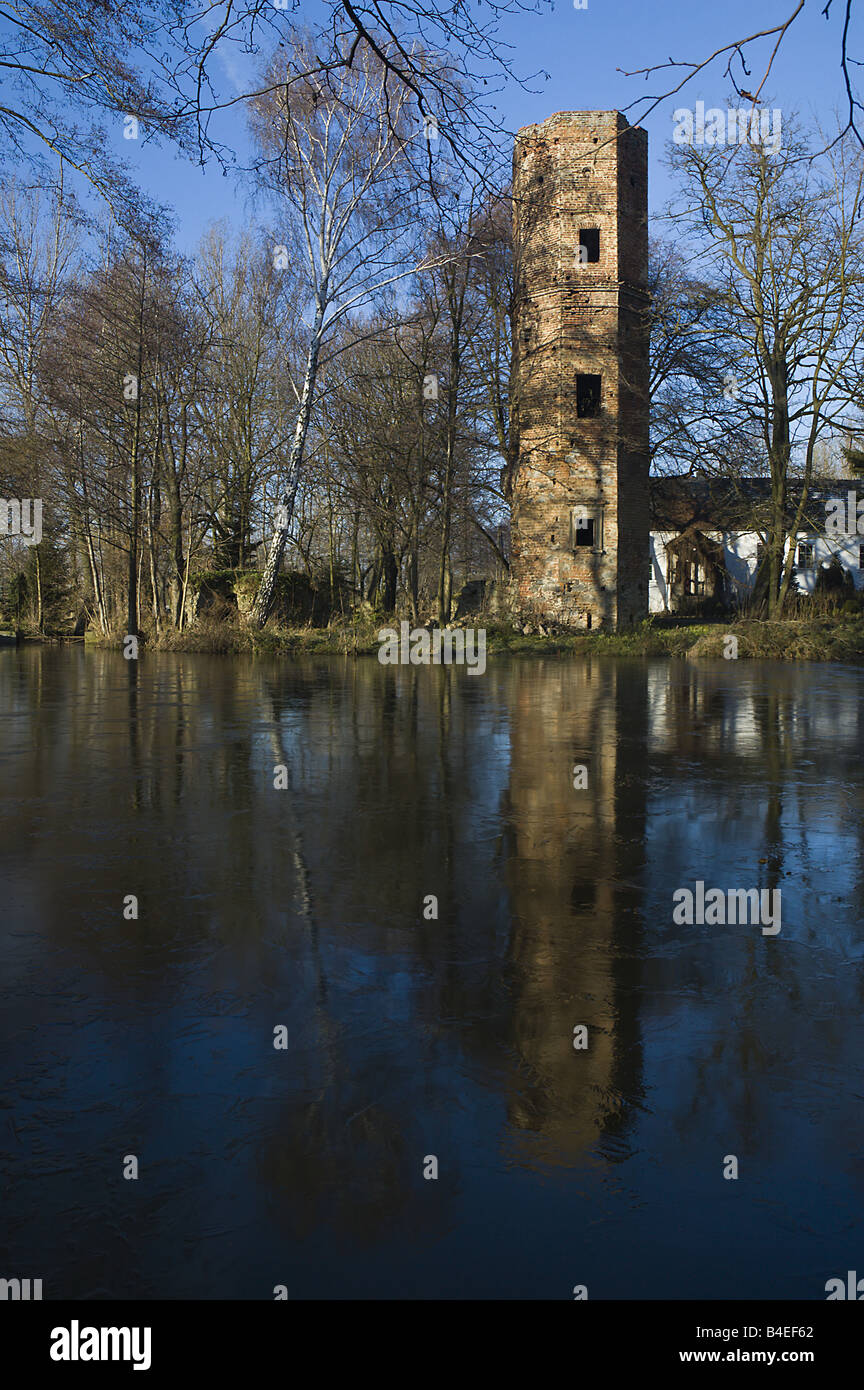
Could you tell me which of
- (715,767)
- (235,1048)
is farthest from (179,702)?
(235,1048)

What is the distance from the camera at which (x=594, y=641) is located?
1206 inches

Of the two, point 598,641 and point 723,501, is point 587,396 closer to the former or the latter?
point 723,501

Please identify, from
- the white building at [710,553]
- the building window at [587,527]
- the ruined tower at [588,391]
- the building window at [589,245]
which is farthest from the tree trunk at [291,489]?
the white building at [710,553]

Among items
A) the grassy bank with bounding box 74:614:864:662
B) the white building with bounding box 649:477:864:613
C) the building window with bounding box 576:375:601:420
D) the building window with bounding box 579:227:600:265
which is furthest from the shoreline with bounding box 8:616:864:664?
the white building with bounding box 649:477:864:613

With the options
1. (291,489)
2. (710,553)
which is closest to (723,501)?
(291,489)

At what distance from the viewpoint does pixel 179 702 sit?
15695 millimetres

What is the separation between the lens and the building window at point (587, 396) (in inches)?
1368

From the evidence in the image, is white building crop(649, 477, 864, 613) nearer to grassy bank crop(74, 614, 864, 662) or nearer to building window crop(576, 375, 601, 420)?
building window crop(576, 375, 601, 420)

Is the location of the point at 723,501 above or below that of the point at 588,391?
below

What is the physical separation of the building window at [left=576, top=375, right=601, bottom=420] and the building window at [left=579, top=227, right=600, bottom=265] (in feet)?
11.4

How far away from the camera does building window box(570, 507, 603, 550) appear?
34188mm

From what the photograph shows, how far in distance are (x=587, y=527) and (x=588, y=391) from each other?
4524 millimetres
